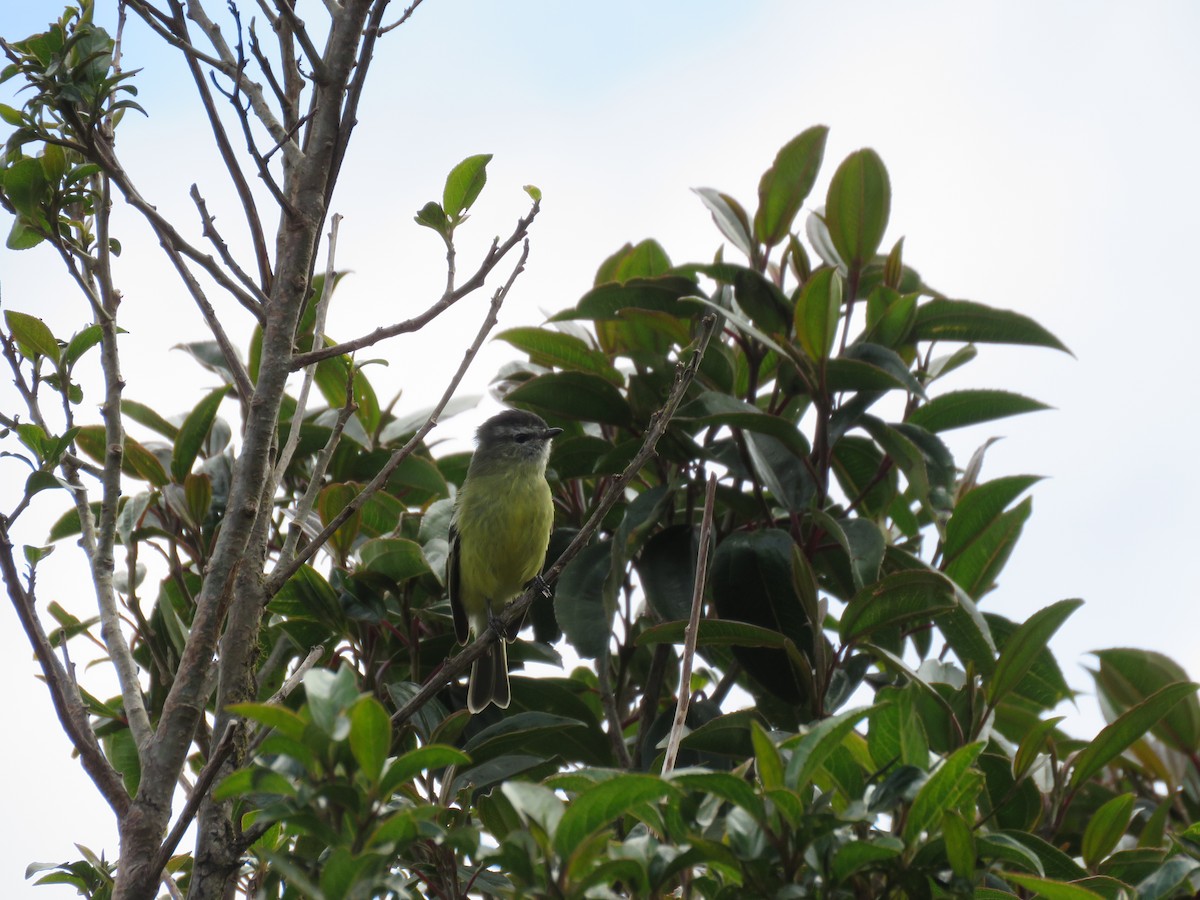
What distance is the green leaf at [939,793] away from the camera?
1.81 m

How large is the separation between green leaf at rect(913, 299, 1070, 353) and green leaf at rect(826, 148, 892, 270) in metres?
0.35

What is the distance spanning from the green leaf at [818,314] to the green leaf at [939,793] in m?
1.69

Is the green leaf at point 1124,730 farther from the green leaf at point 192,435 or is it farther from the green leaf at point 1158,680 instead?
the green leaf at point 192,435

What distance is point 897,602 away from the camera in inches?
118

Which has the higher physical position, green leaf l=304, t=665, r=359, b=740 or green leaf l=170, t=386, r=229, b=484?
green leaf l=170, t=386, r=229, b=484

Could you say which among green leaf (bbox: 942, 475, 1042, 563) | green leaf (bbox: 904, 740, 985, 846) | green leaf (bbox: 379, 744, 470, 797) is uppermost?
green leaf (bbox: 942, 475, 1042, 563)

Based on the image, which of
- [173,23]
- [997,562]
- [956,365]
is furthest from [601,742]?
[173,23]

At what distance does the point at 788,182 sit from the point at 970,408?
0.94 metres

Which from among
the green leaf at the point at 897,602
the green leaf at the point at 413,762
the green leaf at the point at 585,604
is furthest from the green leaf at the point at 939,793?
the green leaf at the point at 585,604

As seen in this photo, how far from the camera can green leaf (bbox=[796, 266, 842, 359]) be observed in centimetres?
335

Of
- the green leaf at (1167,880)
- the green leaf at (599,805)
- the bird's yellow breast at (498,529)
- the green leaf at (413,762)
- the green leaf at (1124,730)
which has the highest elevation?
the bird's yellow breast at (498,529)

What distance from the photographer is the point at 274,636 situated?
384 centimetres

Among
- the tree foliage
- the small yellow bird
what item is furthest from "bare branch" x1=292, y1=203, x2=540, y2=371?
the small yellow bird

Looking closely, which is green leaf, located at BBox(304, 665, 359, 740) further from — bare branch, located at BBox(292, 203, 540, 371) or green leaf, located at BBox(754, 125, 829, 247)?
green leaf, located at BBox(754, 125, 829, 247)
